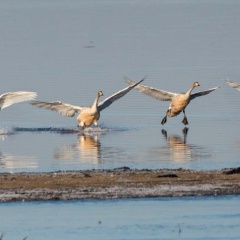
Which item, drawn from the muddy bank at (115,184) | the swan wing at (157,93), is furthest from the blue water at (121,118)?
the swan wing at (157,93)

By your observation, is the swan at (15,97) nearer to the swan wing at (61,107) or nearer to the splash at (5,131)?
the swan wing at (61,107)

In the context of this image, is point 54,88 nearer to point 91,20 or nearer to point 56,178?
point 56,178

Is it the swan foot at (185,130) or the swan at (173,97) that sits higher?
the swan at (173,97)

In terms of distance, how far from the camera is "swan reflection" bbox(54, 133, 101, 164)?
21.0 m

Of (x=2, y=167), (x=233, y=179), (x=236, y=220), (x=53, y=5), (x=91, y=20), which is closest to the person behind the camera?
(x=236, y=220)

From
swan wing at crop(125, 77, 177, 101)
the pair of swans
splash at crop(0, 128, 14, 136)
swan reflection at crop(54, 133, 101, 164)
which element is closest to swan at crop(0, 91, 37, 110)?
the pair of swans

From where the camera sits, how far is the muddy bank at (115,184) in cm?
1633

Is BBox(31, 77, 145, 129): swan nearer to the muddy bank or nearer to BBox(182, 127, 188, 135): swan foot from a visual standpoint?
BBox(182, 127, 188, 135): swan foot

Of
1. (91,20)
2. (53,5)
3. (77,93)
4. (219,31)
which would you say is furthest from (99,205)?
(53,5)

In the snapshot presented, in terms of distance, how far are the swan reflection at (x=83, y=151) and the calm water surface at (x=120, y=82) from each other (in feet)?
0.06

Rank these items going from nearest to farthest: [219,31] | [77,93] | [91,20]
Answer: [77,93] → [219,31] → [91,20]

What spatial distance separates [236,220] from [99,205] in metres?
1.89

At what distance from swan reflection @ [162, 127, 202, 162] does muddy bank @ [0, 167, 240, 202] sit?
110 inches

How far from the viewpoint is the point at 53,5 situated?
74.6m
